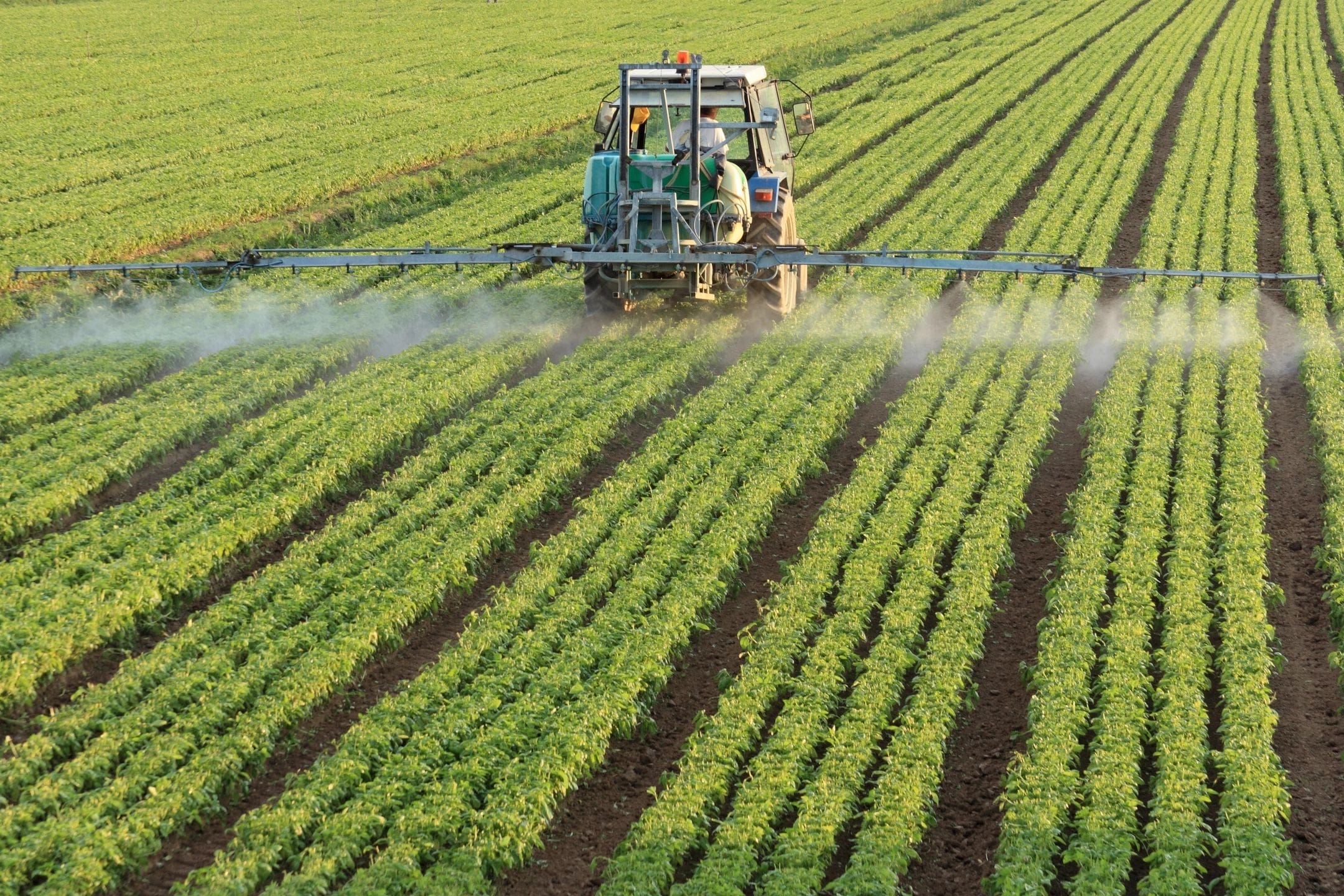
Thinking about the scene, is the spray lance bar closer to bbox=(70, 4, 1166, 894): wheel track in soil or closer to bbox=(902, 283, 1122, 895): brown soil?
bbox=(70, 4, 1166, 894): wheel track in soil

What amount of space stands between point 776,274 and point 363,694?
9.00 m

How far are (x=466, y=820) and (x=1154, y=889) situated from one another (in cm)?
371

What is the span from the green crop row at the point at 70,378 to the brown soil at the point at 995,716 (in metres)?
9.61

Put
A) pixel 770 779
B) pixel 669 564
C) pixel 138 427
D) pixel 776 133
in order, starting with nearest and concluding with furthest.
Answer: pixel 770 779 < pixel 669 564 < pixel 138 427 < pixel 776 133

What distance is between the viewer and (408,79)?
1521 inches

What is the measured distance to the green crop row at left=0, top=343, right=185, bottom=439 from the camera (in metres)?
13.8

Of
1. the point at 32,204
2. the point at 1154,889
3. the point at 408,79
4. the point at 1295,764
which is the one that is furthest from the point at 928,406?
the point at 408,79

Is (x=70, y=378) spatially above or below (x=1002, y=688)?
above

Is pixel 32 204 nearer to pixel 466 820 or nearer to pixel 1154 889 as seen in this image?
pixel 466 820

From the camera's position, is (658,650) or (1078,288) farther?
(1078,288)

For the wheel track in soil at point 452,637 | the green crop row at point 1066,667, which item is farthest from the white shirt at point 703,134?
the green crop row at point 1066,667

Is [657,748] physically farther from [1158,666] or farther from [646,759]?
[1158,666]

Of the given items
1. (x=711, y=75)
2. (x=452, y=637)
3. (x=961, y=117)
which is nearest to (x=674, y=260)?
(x=711, y=75)

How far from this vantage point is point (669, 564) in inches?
428
